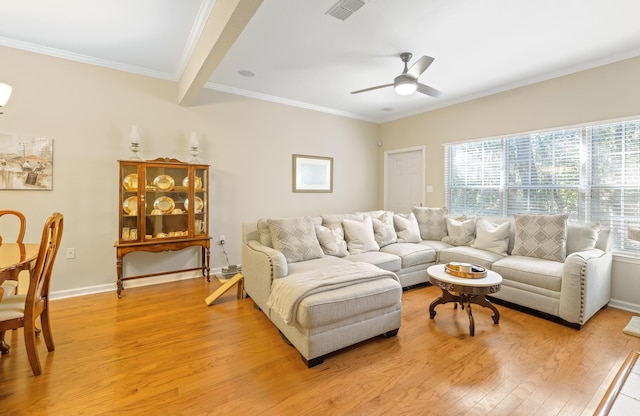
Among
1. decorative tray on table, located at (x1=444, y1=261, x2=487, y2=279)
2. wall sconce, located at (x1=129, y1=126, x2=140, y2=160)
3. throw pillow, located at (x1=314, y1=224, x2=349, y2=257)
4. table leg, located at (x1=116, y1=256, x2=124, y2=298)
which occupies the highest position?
wall sconce, located at (x1=129, y1=126, x2=140, y2=160)

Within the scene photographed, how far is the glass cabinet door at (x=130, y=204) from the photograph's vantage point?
10.8 feet

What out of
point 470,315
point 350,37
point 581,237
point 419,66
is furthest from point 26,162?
point 581,237

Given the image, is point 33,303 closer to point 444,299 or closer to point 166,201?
point 166,201

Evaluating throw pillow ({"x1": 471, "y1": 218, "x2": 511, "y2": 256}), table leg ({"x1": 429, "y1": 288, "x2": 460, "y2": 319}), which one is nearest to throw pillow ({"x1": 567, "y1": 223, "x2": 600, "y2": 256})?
throw pillow ({"x1": 471, "y1": 218, "x2": 511, "y2": 256})

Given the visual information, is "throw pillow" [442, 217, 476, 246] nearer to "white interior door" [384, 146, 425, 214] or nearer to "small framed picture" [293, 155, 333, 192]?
"white interior door" [384, 146, 425, 214]

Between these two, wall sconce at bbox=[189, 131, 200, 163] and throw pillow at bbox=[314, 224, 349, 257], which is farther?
wall sconce at bbox=[189, 131, 200, 163]

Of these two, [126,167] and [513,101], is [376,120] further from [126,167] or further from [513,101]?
[126,167]

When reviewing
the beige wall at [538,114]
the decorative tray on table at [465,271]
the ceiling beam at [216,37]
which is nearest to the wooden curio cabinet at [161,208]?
the ceiling beam at [216,37]

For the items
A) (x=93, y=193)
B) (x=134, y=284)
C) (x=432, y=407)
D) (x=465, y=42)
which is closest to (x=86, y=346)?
(x=134, y=284)

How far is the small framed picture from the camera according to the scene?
485 centimetres

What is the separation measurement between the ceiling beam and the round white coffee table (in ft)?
8.51

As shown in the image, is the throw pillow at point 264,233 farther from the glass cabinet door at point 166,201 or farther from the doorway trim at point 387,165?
the doorway trim at point 387,165

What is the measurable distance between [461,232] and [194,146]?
12.6 ft

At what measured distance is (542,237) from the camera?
10.5 feet
